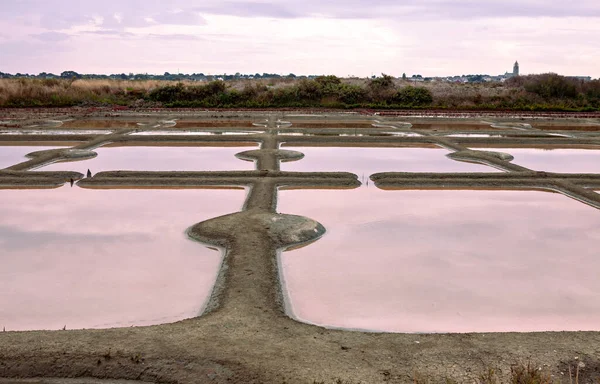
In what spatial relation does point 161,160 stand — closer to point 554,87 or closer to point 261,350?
point 261,350

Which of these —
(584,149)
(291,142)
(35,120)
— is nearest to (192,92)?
(35,120)

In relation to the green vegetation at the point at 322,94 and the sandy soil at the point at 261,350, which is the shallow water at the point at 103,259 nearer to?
the sandy soil at the point at 261,350

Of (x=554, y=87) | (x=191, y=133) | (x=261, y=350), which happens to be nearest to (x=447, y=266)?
(x=261, y=350)

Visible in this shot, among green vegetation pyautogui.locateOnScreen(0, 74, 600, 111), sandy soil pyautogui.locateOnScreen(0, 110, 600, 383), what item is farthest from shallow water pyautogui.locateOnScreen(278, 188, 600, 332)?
green vegetation pyautogui.locateOnScreen(0, 74, 600, 111)

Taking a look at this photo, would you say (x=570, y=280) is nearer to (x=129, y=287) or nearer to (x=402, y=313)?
(x=402, y=313)

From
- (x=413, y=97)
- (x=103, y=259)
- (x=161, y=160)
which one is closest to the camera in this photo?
(x=103, y=259)

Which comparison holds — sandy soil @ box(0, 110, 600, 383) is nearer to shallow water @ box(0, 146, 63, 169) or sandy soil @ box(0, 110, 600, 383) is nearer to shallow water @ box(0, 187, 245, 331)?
shallow water @ box(0, 187, 245, 331)
